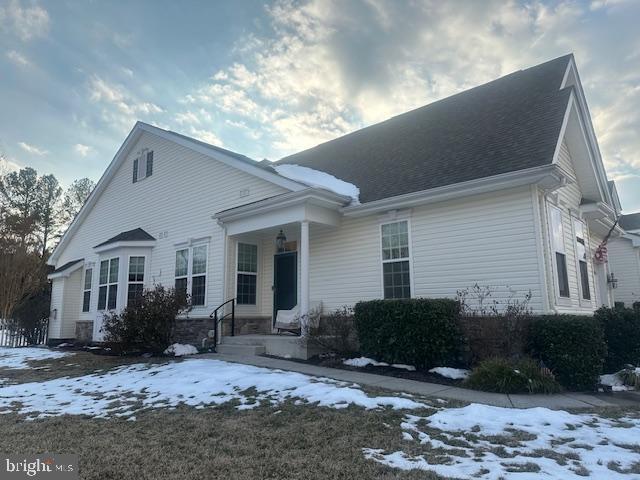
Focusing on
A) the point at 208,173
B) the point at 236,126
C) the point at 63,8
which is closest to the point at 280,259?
the point at 208,173

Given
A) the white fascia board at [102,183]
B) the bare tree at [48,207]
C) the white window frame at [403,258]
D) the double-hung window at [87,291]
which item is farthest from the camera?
the bare tree at [48,207]

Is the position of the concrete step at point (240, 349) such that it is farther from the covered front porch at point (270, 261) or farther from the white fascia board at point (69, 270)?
the white fascia board at point (69, 270)

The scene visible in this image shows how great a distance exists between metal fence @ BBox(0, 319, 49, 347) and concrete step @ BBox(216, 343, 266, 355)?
12.0 m

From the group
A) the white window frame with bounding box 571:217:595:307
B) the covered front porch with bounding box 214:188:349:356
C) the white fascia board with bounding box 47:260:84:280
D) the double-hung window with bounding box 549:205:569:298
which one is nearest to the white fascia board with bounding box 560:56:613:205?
the white window frame with bounding box 571:217:595:307

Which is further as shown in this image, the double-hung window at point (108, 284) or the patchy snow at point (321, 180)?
the double-hung window at point (108, 284)

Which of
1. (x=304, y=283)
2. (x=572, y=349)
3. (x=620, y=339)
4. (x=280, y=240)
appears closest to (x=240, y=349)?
(x=304, y=283)

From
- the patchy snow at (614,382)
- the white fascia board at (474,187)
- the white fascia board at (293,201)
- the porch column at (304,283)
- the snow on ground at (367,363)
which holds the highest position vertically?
the white fascia board at (293,201)

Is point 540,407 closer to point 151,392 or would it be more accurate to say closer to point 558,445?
point 558,445

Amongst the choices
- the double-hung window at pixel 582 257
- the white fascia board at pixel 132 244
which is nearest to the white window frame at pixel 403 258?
the double-hung window at pixel 582 257

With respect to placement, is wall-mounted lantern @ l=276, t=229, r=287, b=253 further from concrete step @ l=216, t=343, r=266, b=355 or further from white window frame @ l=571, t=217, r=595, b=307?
white window frame @ l=571, t=217, r=595, b=307

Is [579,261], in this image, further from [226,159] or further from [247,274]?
[226,159]

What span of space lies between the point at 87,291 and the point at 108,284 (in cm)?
296

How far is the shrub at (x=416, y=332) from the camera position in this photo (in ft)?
23.6

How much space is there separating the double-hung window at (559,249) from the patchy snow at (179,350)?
8.54 meters
